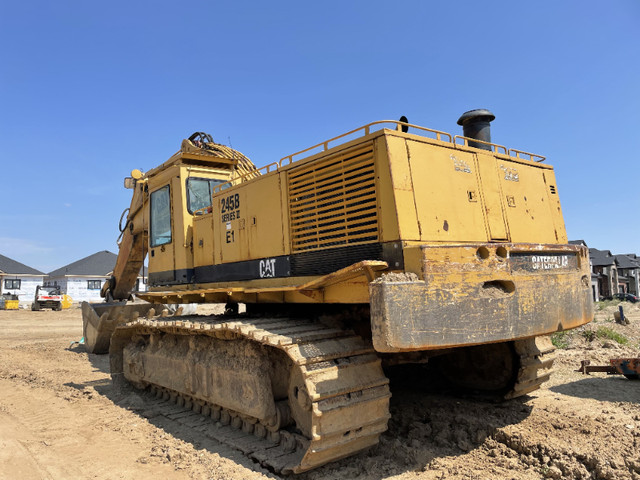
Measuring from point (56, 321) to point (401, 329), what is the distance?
76.8 feet

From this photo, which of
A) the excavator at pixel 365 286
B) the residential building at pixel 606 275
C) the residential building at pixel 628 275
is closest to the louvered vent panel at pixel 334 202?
the excavator at pixel 365 286

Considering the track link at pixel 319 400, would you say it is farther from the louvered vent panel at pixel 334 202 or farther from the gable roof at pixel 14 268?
the gable roof at pixel 14 268

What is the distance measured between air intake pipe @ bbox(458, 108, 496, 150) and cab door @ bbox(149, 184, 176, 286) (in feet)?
14.8

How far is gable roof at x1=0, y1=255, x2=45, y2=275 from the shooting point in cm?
4394

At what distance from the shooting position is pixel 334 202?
466 centimetres

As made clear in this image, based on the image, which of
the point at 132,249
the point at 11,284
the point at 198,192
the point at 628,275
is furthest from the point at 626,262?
the point at 11,284

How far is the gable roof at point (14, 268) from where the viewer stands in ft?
144

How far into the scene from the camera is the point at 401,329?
348 centimetres

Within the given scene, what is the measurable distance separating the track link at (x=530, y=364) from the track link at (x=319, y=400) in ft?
7.14

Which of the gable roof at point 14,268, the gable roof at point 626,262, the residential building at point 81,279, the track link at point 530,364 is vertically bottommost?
the track link at point 530,364

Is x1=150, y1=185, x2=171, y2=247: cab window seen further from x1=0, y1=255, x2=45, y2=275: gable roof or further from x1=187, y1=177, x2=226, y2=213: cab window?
x1=0, y1=255, x2=45, y2=275: gable roof

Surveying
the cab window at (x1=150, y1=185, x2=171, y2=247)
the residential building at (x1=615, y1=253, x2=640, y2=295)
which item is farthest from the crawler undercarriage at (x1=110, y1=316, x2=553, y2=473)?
the residential building at (x1=615, y1=253, x2=640, y2=295)

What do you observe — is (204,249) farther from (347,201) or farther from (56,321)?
(56,321)

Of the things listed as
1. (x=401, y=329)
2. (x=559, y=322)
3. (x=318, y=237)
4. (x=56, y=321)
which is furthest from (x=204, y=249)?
(x=56, y=321)
